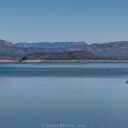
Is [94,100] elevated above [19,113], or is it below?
above

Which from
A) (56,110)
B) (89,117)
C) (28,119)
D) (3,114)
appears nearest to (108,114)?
(89,117)

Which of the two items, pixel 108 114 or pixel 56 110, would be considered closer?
pixel 108 114

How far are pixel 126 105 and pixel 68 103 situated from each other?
3302 millimetres

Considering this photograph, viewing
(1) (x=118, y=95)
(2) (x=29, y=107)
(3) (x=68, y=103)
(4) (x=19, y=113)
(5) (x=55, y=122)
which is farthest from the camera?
(1) (x=118, y=95)

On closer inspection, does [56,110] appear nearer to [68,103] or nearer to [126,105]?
[68,103]

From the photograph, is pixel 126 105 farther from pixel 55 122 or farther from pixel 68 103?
pixel 55 122

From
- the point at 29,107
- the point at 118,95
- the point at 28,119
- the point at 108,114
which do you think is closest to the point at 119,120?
the point at 108,114

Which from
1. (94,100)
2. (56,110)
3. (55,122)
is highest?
(94,100)

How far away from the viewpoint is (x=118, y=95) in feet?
74.0

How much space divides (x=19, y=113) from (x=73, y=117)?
9.43ft

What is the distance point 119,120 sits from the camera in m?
14.4

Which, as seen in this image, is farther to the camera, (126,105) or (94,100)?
(94,100)

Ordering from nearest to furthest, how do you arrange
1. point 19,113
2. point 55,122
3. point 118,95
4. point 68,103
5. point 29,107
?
point 55,122, point 19,113, point 29,107, point 68,103, point 118,95

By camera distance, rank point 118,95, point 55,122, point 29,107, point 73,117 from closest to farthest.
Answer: point 55,122
point 73,117
point 29,107
point 118,95
